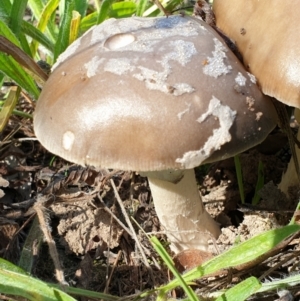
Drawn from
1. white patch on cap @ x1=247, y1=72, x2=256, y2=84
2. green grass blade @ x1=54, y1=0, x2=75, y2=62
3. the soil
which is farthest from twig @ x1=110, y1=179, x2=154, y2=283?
white patch on cap @ x1=247, y1=72, x2=256, y2=84

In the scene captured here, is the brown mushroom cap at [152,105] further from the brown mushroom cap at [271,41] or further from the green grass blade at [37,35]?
the green grass blade at [37,35]

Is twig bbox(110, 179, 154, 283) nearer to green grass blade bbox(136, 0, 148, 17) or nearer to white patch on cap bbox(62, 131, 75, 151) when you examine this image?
white patch on cap bbox(62, 131, 75, 151)

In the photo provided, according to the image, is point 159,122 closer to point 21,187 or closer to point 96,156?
point 96,156

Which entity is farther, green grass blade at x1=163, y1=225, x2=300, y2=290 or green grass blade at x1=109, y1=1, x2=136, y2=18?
green grass blade at x1=109, y1=1, x2=136, y2=18

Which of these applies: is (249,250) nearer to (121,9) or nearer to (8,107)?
(8,107)

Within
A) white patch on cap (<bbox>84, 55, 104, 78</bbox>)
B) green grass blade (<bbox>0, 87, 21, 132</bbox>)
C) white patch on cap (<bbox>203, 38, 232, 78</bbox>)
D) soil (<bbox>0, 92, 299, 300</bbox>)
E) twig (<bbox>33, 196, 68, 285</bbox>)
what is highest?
white patch on cap (<bbox>84, 55, 104, 78</bbox>)

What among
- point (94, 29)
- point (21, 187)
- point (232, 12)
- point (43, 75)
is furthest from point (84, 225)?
point (232, 12)

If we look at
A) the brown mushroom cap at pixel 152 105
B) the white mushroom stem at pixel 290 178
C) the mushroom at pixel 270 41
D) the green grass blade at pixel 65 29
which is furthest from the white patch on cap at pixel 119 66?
the white mushroom stem at pixel 290 178

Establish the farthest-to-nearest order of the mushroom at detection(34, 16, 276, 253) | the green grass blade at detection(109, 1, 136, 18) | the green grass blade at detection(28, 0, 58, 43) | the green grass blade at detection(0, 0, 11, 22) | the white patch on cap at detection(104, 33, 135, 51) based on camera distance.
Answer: the green grass blade at detection(28, 0, 58, 43)
the green grass blade at detection(109, 1, 136, 18)
the green grass blade at detection(0, 0, 11, 22)
the white patch on cap at detection(104, 33, 135, 51)
the mushroom at detection(34, 16, 276, 253)
